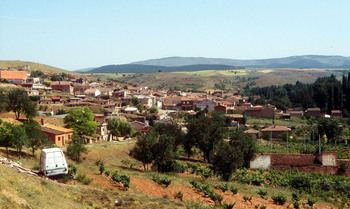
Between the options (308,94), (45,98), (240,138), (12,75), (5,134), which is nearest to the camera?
(5,134)

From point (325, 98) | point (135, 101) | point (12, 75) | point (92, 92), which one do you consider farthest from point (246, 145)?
point (12, 75)

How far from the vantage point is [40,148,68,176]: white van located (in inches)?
807

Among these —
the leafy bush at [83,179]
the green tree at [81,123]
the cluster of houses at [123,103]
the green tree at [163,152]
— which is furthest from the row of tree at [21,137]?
the cluster of houses at [123,103]

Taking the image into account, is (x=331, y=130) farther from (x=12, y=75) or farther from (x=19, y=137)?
(x=12, y=75)

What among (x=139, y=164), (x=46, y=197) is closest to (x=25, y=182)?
(x=46, y=197)

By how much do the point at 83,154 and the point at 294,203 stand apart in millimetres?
21247

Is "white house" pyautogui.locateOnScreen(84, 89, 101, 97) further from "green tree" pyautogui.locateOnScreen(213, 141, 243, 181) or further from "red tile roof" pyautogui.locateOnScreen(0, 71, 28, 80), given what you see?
"green tree" pyautogui.locateOnScreen(213, 141, 243, 181)

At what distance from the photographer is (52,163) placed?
813 inches

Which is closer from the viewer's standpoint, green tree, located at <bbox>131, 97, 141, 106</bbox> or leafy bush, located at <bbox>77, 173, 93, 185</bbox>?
leafy bush, located at <bbox>77, 173, 93, 185</bbox>

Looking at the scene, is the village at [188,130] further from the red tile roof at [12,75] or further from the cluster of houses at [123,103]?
the red tile roof at [12,75]

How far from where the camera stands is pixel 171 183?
2600 centimetres

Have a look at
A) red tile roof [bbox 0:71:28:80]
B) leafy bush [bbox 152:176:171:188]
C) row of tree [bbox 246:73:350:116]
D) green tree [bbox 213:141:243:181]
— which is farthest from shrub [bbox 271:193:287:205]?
red tile roof [bbox 0:71:28:80]

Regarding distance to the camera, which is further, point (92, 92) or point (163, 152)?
point (92, 92)

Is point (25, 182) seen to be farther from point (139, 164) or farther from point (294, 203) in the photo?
point (139, 164)
